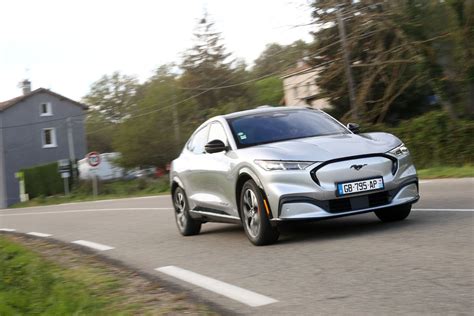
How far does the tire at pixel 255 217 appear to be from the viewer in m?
7.01

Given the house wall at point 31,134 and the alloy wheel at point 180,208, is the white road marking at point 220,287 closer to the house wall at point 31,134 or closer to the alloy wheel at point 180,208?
the alloy wheel at point 180,208

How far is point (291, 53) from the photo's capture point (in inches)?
1049

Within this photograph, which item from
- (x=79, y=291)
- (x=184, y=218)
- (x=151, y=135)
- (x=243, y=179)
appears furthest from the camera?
(x=151, y=135)

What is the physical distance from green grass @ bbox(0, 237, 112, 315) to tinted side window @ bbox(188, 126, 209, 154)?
2.44 meters

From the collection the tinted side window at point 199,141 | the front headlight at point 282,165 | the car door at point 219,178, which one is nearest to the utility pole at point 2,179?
the tinted side window at point 199,141

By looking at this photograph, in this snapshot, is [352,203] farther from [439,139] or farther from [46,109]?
[46,109]

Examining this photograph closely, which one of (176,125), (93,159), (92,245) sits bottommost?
(92,245)

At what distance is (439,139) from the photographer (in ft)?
64.8

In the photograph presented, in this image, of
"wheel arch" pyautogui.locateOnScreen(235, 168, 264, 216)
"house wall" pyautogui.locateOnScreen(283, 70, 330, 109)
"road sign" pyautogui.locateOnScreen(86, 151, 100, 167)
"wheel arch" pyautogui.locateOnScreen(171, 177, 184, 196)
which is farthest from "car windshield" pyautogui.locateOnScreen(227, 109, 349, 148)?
"road sign" pyautogui.locateOnScreen(86, 151, 100, 167)

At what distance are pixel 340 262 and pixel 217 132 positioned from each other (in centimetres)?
319

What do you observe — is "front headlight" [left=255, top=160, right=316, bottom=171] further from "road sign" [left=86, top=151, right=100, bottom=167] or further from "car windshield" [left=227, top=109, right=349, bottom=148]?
"road sign" [left=86, top=151, right=100, bottom=167]

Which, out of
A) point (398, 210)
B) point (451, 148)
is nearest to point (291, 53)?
point (451, 148)

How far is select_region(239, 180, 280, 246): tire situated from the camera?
23.0ft

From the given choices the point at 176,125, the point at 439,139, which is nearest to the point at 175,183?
the point at 439,139
